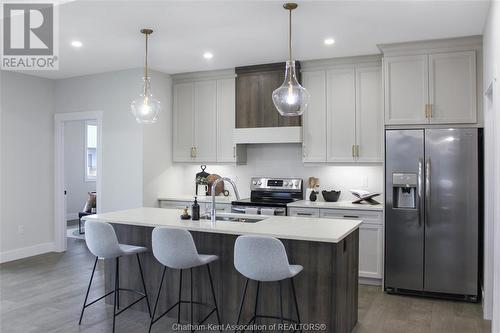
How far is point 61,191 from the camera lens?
21.2 ft

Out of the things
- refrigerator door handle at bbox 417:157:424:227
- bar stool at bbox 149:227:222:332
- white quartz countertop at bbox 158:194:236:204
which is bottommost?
bar stool at bbox 149:227:222:332

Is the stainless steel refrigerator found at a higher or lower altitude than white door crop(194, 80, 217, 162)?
lower

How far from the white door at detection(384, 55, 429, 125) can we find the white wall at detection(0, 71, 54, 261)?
4.91m

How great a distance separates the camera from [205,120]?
237 inches

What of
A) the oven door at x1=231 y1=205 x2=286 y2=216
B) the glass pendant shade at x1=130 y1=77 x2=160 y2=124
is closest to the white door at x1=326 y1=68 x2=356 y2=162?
the oven door at x1=231 y1=205 x2=286 y2=216

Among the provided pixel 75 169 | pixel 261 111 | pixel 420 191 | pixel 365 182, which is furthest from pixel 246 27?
pixel 75 169

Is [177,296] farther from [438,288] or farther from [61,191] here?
[61,191]

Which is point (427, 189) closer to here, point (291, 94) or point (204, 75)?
point (291, 94)

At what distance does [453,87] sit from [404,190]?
3.87ft

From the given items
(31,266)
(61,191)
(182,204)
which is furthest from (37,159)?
(182,204)

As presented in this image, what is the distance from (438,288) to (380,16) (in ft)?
8.94

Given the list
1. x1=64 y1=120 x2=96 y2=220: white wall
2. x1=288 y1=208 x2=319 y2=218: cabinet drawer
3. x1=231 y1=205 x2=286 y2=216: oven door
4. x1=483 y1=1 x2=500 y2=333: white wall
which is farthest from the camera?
x1=64 y1=120 x2=96 y2=220: white wall

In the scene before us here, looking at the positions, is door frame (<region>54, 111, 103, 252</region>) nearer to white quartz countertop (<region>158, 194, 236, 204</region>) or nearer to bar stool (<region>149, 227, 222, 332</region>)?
white quartz countertop (<region>158, 194, 236, 204</region>)

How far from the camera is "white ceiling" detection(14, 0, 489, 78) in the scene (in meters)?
3.46
